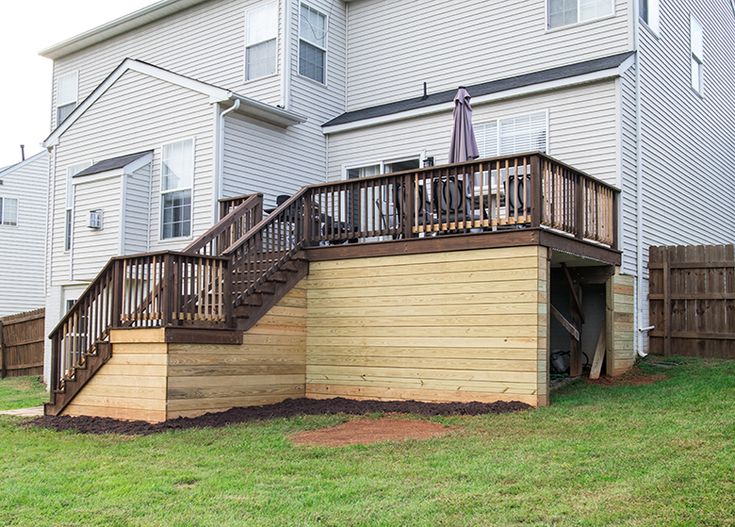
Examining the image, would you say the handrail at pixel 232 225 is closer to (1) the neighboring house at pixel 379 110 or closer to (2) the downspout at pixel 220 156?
(1) the neighboring house at pixel 379 110

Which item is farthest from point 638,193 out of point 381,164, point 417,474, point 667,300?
point 417,474

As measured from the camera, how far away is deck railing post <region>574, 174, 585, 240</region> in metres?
10.1

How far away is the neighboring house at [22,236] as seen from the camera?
23.9 metres

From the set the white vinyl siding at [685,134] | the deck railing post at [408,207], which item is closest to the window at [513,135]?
→ the white vinyl siding at [685,134]

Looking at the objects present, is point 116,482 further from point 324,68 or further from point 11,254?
point 11,254

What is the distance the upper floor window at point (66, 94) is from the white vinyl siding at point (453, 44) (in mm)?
6730

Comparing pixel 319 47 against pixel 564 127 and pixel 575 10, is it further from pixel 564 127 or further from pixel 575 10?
pixel 564 127

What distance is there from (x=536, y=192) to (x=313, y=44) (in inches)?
289

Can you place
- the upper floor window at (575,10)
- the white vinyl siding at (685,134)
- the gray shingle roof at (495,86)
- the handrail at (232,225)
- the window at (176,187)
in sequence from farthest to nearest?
the window at (176,187) → the white vinyl siding at (685,134) → the upper floor window at (575,10) → the gray shingle roof at (495,86) → the handrail at (232,225)

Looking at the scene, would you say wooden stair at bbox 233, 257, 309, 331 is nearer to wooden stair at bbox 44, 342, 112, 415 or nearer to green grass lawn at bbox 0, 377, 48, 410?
wooden stair at bbox 44, 342, 112, 415

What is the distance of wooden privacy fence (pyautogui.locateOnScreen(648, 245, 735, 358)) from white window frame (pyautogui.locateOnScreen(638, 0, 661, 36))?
3639mm

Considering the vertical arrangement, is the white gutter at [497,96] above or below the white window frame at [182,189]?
above

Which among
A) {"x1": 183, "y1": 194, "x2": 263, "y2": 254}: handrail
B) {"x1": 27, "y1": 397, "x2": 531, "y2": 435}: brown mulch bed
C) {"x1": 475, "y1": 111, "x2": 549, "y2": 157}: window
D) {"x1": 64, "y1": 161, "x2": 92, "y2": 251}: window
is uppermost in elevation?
{"x1": 475, "y1": 111, "x2": 549, "y2": 157}: window

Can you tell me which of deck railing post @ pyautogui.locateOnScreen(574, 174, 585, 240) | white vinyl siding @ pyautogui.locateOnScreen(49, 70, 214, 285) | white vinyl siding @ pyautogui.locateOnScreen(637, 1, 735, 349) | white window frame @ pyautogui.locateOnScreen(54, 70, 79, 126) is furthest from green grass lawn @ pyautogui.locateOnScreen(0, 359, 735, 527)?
white window frame @ pyautogui.locateOnScreen(54, 70, 79, 126)
